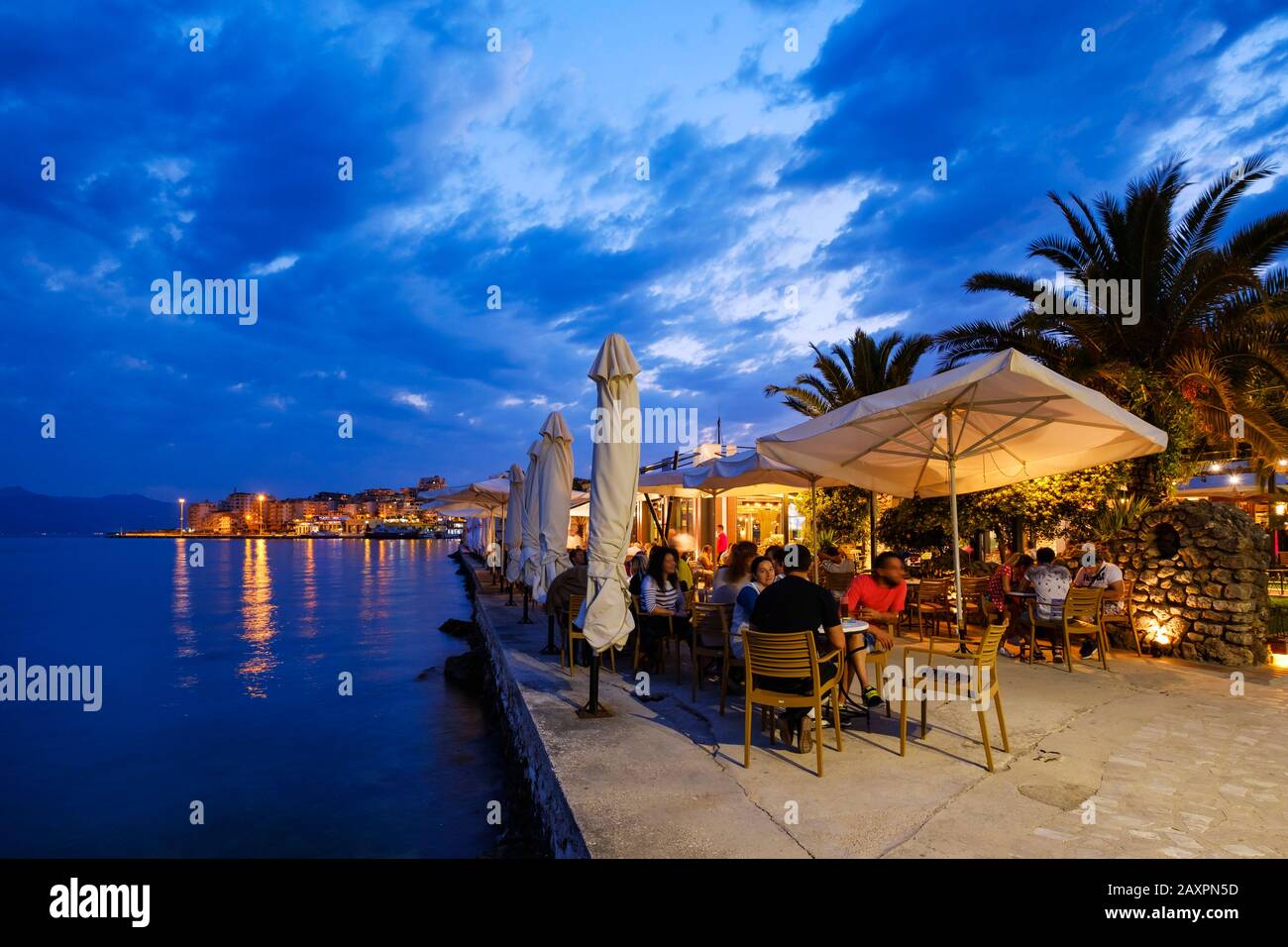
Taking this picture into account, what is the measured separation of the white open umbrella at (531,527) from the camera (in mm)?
10805

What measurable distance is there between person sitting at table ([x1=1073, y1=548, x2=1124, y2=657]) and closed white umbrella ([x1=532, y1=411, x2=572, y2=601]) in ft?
20.9

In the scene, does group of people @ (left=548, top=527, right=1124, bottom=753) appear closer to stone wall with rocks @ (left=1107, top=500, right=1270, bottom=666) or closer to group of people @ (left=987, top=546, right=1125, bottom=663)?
group of people @ (left=987, top=546, right=1125, bottom=663)

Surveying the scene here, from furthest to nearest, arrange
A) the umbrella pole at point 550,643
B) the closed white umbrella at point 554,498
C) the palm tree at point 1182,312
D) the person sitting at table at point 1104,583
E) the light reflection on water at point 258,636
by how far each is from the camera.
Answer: the light reflection on water at point 258,636 < the palm tree at point 1182,312 < the closed white umbrella at point 554,498 < the umbrella pole at point 550,643 < the person sitting at table at point 1104,583

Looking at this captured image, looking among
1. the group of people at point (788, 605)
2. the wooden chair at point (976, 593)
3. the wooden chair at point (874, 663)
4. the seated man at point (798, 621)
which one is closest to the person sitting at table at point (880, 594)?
the group of people at point (788, 605)

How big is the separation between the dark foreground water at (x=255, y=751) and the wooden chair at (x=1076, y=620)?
5.81 meters

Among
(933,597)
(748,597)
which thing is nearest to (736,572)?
(748,597)

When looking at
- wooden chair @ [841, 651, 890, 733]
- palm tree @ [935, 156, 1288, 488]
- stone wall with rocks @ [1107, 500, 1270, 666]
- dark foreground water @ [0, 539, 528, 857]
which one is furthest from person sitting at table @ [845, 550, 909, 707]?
palm tree @ [935, 156, 1288, 488]

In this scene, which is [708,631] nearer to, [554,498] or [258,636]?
[554,498]

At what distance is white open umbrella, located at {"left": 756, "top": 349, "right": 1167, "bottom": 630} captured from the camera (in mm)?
5605

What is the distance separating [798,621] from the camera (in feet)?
14.6

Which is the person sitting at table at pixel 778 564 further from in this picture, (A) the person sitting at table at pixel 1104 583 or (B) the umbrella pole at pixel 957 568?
(A) the person sitting at table at pixel 1104 583

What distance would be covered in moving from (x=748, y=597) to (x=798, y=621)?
82 cm

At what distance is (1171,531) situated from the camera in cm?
823

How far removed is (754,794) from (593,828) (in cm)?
102
